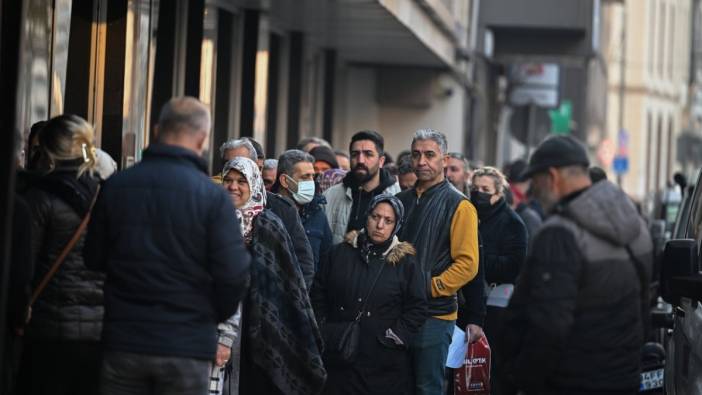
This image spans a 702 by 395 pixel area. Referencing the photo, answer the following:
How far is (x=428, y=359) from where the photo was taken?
30.8ft

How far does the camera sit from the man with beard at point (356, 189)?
11.0m

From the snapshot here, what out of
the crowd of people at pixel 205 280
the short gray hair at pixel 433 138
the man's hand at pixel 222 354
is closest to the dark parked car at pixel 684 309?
the crowd of people at pixel 205 280

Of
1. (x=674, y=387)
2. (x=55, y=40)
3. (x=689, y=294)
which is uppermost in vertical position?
(x=55, y=40)

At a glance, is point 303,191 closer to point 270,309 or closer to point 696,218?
point 270,309

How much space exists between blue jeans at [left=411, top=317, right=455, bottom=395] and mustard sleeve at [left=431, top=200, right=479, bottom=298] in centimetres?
21

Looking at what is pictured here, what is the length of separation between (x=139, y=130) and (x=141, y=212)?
22.7ft

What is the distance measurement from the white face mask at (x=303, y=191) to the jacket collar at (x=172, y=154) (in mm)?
3384

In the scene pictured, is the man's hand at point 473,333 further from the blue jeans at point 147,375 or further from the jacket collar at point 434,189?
the blue jeans at point 147,375

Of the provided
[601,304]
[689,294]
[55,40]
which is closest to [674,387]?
[689,294]

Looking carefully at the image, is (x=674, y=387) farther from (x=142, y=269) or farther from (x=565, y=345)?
(x=142, y=269)

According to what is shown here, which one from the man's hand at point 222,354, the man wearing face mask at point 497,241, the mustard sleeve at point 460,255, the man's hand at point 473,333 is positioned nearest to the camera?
the man's hand at point 222,354

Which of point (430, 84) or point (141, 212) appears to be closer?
point (141, 212)

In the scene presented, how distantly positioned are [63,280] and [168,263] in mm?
813

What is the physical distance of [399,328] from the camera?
921 centimetres
